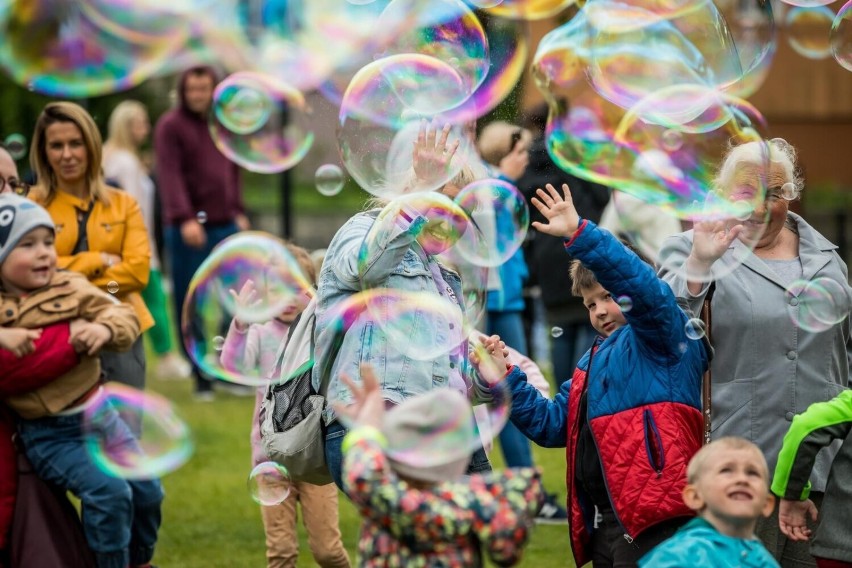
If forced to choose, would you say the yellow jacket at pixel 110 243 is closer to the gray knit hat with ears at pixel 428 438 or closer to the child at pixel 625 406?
the child at pixel 625 406

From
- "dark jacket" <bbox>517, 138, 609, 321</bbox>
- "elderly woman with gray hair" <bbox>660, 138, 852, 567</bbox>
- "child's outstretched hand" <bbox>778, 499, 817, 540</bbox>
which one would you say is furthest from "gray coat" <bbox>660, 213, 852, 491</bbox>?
"dark jacket" <bbox>517, 138, 609, 321</bbox>

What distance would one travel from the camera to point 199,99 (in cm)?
1063

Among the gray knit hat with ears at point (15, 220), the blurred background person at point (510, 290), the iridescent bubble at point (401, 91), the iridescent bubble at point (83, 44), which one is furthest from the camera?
the iridescent bubble at point (83, 44)

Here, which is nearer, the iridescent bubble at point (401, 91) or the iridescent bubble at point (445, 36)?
the iridescent bubble at point (401, 91)

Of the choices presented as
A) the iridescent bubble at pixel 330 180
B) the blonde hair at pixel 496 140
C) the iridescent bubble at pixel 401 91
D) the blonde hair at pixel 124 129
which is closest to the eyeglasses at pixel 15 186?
the iridescent bubble at pixel 330 180

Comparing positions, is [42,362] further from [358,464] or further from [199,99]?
[199,99]

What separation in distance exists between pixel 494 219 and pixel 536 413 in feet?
5.45

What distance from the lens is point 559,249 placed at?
27.6 ft

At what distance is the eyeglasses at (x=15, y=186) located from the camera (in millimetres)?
5848

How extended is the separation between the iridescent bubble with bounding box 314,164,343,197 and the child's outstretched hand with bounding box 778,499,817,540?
2635mm

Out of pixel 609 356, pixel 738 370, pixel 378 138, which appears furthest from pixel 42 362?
pixel 738 370

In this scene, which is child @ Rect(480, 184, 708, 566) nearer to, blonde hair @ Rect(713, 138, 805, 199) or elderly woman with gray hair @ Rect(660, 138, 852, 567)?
elderly woman with gray hair @ Rect(660, 138, 852, 567)

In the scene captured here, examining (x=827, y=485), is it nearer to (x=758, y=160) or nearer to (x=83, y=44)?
(x=758, y=160)

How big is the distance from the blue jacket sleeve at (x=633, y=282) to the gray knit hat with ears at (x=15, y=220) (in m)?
1.97
